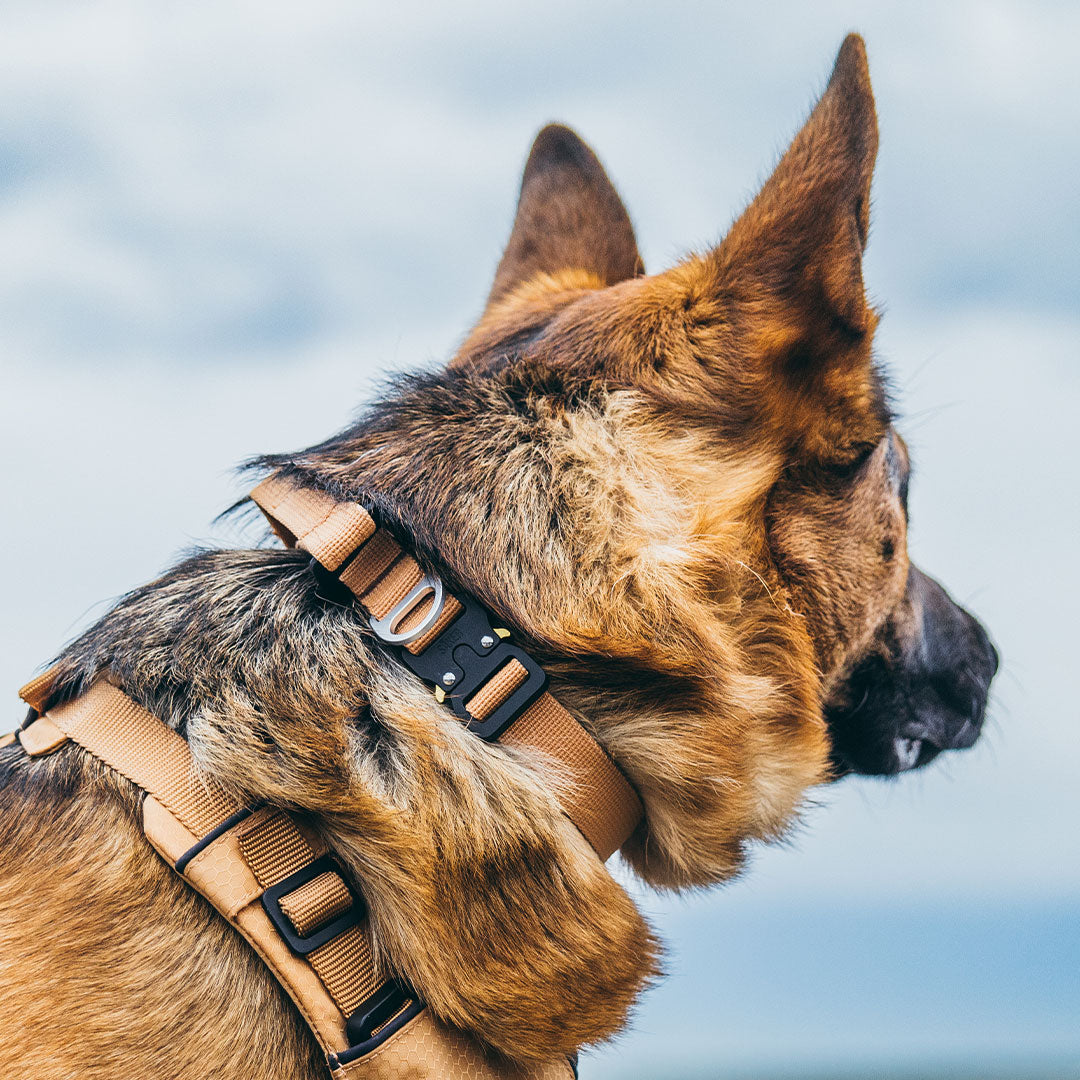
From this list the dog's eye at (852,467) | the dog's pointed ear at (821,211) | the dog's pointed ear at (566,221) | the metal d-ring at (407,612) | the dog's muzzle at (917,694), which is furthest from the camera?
the dog's pointed ear at (566,221)

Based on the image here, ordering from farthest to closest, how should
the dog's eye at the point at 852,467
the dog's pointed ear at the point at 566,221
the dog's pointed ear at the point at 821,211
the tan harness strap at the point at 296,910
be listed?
the dog's pointed ear at the point at 566,221, the dog's eye at the point at 852,467, the dog's pointed ear at the point at 821,211, the tan harness strap at the point at 296,910

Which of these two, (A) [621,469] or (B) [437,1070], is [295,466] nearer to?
(A) [621,469]

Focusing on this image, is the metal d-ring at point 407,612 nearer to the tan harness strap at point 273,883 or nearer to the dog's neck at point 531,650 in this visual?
the dog's neck at point 531,650

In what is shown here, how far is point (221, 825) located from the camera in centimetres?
189

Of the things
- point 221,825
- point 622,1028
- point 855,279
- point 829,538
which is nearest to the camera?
point 221,825

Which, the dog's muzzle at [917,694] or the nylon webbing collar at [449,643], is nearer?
the nylon webbing collar at [449,643]

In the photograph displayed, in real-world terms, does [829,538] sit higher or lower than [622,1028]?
higher

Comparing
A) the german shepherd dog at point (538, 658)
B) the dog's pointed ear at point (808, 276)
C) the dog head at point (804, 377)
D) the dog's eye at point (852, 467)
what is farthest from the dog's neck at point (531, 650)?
the dog's eye at point (852, 467)

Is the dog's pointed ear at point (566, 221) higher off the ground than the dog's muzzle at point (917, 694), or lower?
higher

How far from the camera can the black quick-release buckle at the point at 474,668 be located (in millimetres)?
1958

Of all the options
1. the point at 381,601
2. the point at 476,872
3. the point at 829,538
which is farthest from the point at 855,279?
the point at 476,872

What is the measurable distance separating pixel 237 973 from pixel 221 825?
0.29m

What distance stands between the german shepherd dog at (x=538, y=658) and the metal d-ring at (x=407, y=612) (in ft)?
0.19

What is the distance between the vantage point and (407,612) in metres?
1.98
